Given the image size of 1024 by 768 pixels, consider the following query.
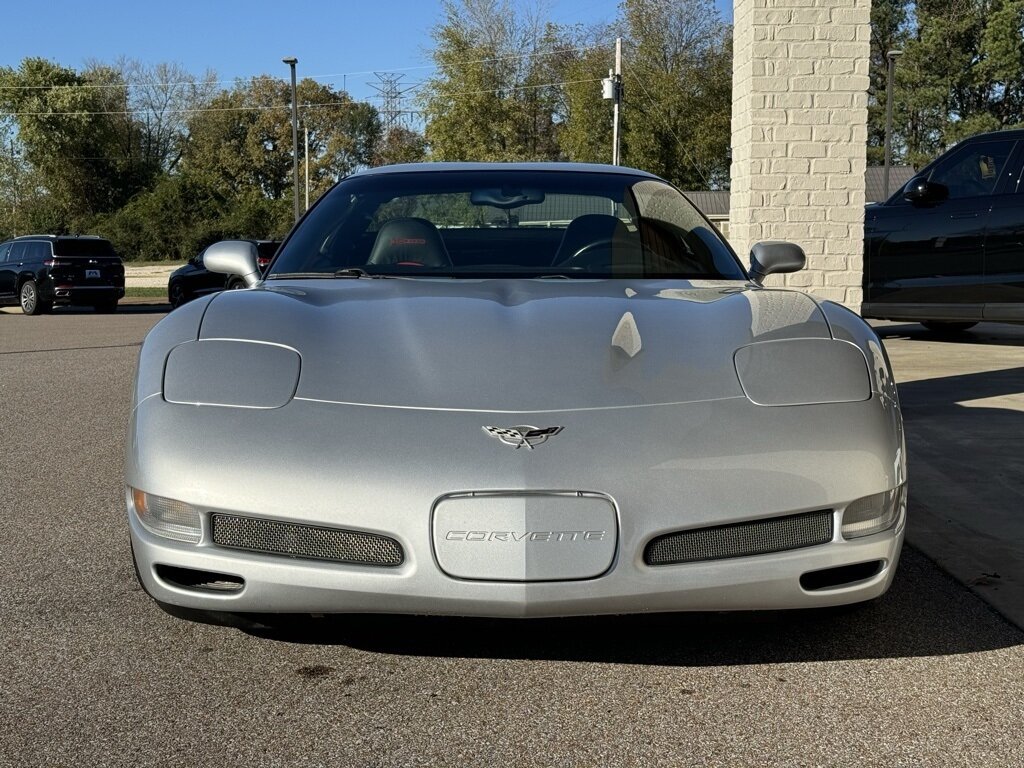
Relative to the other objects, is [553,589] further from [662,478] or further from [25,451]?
[25,451]

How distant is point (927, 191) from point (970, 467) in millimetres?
5853

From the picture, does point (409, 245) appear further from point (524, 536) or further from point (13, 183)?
point (13, 183)

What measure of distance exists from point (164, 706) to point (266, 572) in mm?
417

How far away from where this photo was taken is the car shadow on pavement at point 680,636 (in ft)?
9.17

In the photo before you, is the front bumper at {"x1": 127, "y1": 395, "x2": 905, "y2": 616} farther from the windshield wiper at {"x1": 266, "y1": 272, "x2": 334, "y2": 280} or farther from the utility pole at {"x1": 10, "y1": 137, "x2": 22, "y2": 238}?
the utility pole at {"x1": 10, "y1": 137, "x2": 22, "y2": 238}

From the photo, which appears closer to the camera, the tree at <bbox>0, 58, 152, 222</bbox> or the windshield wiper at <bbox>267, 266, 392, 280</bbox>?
the windshield wiper at <bbox>267, 266, 392, 280</bbox>

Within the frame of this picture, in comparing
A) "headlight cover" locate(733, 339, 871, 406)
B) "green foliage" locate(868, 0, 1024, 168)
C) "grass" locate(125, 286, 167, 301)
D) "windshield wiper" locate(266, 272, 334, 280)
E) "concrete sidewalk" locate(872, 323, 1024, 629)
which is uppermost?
"green foliage" locate(868, 0, 1024, 168)

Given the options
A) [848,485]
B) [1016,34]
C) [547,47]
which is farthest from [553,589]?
[1016,34]

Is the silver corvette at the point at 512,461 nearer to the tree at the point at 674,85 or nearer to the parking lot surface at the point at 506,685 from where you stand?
the parking lot surface at the point at 506,685

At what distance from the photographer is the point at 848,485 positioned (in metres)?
2.65

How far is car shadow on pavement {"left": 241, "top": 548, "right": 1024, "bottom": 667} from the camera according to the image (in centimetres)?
279

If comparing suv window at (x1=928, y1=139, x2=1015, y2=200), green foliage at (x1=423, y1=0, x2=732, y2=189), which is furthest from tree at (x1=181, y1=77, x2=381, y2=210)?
suv window at (x1=928, y1=139, x2=1015, y2=200)

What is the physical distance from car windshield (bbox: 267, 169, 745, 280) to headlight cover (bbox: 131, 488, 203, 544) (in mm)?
1340

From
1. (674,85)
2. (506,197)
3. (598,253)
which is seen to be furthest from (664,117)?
(598,253)
